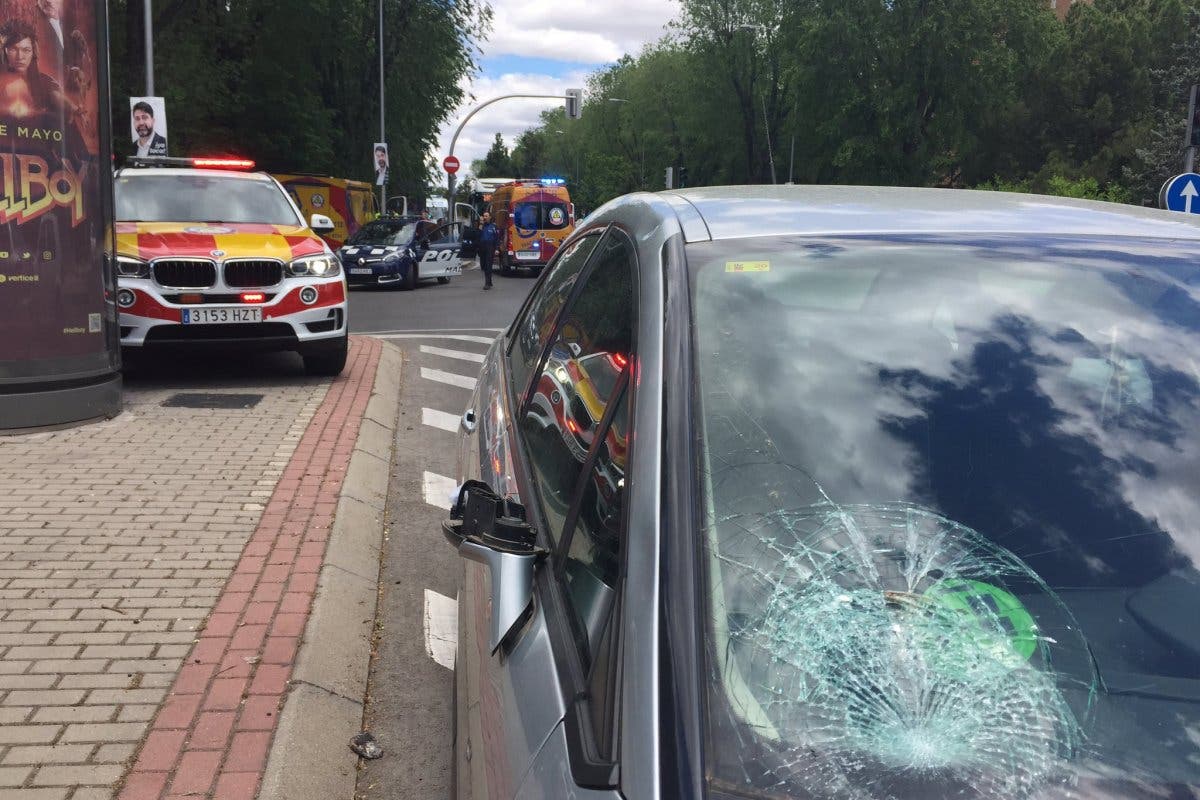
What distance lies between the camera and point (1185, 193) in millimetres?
14211

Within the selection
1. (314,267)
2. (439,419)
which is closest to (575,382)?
(439,419)

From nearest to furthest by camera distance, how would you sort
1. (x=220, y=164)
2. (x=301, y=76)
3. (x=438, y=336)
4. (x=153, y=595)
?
(x=153, y=595) < (x=220, y=164) < (x=438, y=336) < (x=301, y=76)

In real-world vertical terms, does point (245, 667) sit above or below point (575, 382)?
below

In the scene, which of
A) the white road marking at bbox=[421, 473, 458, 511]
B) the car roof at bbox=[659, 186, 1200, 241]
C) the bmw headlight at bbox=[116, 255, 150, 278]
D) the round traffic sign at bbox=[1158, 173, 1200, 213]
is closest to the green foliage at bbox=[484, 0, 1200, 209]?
the round traffic sign at bbox=[1158, 173, 1200, 213]

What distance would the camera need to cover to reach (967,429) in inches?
77.4

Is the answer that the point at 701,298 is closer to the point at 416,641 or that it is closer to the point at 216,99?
the point at 416,641

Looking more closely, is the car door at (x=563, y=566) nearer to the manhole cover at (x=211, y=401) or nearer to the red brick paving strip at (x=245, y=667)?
the red brick paving strip at (x=245, y=667)

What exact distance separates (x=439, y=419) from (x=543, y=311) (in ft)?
18.7

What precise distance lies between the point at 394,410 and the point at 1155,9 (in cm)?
5050

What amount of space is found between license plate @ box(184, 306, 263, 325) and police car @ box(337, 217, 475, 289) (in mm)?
16190

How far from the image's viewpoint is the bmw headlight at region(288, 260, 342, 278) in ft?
30.5

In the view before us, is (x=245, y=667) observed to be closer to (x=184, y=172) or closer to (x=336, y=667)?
(x=336, y=667)

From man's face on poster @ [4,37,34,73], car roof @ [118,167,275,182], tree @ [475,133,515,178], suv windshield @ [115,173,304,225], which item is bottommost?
suv windshield @ [115,173,304,225]

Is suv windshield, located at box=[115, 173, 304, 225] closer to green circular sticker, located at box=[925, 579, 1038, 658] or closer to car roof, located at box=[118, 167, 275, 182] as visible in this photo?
car roof, located at box=[118, 167, 275, 182]
